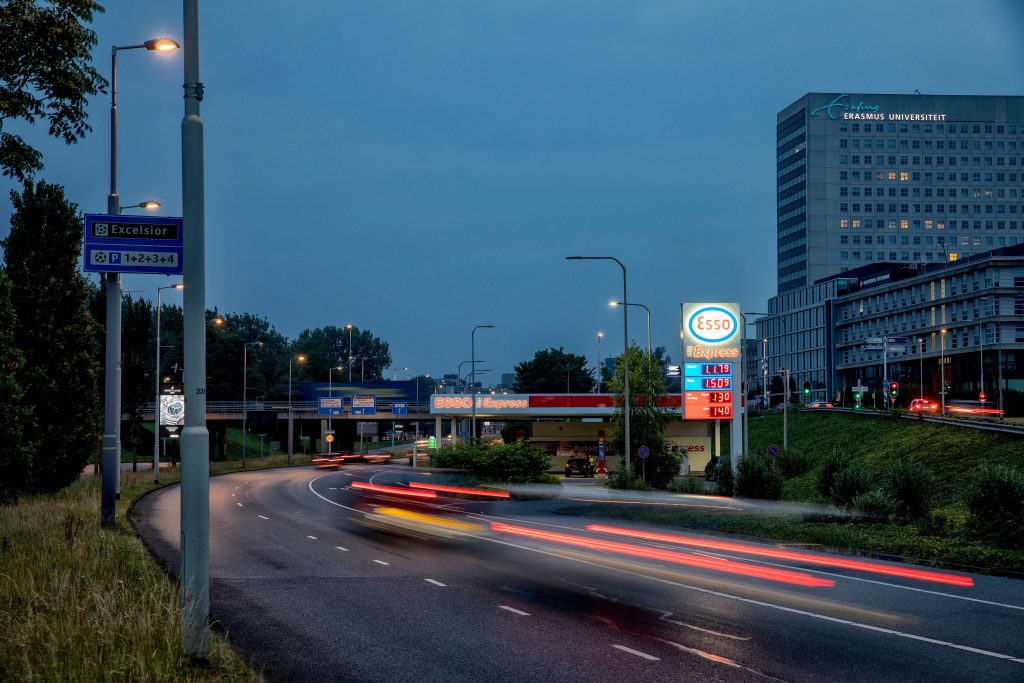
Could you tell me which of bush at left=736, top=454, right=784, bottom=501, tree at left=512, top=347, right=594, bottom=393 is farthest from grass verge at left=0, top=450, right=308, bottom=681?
tree at left=512, top=347, right=594, bottom=393

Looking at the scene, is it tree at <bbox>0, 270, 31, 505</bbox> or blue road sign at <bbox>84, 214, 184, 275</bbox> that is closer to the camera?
blue road sign at <bbox>84, 214, 184, 275</bbox>

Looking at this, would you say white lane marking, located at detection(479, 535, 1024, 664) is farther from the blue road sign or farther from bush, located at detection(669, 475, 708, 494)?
bush, located at detection(669, 475, 708, 494)

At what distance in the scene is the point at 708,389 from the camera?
157 ft

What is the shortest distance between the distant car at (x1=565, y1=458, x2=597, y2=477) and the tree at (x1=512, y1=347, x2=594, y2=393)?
69920 millimetres

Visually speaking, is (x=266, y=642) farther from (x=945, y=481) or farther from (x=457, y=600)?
(x=945, y=481)

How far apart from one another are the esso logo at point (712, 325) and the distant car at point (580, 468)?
24.6 metres

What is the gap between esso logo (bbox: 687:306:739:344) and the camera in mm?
47906

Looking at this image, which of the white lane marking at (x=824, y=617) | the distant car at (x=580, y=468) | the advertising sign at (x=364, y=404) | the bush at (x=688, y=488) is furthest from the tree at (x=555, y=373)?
the white lane marking at (x=824, y=617)

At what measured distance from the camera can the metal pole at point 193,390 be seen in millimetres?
8711

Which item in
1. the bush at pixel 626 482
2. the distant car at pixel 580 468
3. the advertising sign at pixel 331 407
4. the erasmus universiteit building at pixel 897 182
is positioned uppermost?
the erasmus universiteit building at pixel 897 182

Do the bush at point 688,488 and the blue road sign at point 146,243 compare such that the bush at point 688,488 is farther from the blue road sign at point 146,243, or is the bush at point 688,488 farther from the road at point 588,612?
the blue road sign at point 146,243

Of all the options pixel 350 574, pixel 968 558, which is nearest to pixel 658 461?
pixel 968 558

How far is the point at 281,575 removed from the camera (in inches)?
725

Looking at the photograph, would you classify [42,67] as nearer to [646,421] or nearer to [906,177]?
[646,421]
